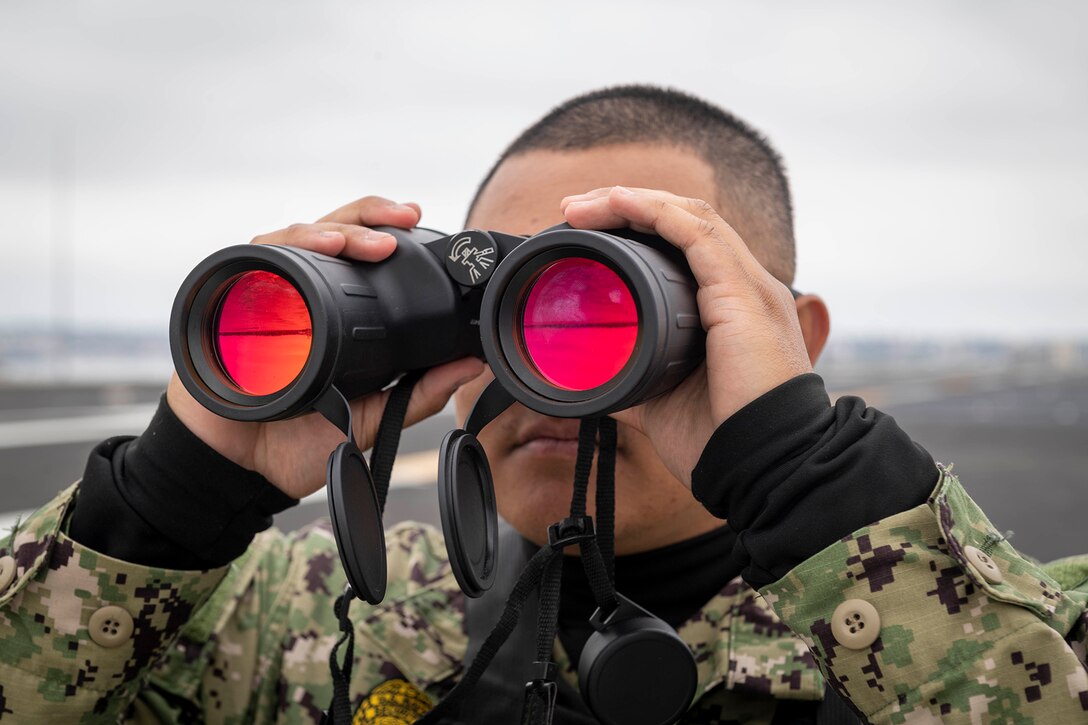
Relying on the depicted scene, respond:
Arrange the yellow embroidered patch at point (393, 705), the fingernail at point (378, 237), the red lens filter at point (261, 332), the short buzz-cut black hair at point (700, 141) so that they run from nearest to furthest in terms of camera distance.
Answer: the red lens filter at point (261, 332) → the fingernail at point (378, 237) → the yellow embroidered patch at point (393, 705) → the short buzz-cut black hair at point (700, 141)

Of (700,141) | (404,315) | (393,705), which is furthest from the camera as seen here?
(700,141)

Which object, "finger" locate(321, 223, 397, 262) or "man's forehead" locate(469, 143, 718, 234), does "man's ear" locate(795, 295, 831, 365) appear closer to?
"man's forehead" locate(469, 143, 718, 234)

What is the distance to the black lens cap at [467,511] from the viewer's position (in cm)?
95

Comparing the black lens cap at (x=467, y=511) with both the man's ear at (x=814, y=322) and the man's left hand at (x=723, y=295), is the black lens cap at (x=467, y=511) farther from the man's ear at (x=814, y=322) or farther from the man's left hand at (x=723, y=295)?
the man's ear at (x=814, y=322)

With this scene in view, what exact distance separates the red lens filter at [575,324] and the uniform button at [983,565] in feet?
1.31

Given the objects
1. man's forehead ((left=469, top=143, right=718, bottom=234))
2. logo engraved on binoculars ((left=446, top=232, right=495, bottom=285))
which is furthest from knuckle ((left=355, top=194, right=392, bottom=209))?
man's forehead ((left=469, top=143, right=718, bottom=234))

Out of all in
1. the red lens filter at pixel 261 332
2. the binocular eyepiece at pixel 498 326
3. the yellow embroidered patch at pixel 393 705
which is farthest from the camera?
the yellow embroidered patch at pixel 393 705

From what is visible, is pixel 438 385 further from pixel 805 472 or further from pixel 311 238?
pixel 805 472

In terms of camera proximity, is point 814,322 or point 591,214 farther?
point 814,322

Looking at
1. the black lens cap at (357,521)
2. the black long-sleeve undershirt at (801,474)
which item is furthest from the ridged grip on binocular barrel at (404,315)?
Answer: the black long-sleeve undershirt at (801,474)

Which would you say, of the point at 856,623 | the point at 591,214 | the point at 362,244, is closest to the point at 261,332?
the point at 362,244

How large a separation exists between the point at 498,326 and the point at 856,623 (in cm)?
47

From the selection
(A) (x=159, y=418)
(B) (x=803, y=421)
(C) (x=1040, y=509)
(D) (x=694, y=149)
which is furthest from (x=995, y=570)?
(C) (x=1040, y=509)

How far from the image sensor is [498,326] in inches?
38.0
